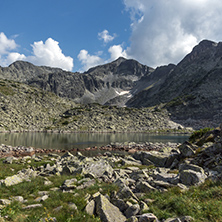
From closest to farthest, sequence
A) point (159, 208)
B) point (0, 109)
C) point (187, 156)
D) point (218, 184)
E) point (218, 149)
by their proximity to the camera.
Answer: point (159, 208)
point (218, 184)
point (218, 149)
point (187, 156)
point (0, 109)

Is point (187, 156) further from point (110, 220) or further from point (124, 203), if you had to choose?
point (110, 220)

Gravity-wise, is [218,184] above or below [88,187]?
above

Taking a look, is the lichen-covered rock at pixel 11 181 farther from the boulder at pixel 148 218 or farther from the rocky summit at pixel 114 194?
the boulder at pixel 148 218

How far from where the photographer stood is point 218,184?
11.6 metres

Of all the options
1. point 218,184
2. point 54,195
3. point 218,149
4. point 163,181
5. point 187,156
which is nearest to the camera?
point 218,184

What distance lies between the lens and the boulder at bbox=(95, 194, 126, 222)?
31.3 feet

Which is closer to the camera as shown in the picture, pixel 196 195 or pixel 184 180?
pixel 196 195

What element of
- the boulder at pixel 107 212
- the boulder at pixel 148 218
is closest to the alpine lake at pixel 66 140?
the boulder at pixel 107 212

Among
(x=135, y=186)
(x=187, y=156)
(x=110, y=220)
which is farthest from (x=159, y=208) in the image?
(x=187, y=156)

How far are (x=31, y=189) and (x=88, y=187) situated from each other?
4.85 meters

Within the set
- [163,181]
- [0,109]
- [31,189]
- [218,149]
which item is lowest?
[31,189]

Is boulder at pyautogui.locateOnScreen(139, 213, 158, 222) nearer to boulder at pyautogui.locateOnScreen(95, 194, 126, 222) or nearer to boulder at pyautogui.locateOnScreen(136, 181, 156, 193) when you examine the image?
boulder at pyautogui.locateOnScreen(95, 194, 126, 222)

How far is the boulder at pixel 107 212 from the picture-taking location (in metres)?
9.54

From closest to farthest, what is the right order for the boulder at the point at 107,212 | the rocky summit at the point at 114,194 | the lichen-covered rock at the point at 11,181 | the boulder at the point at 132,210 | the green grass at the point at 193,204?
the green grass at the point at 193,204
the boulder at the point at 107,212
the rocky summit at the point at 114,194
the boulder at the point at 132,210
the lichen-covered rock at the point at 11,181
